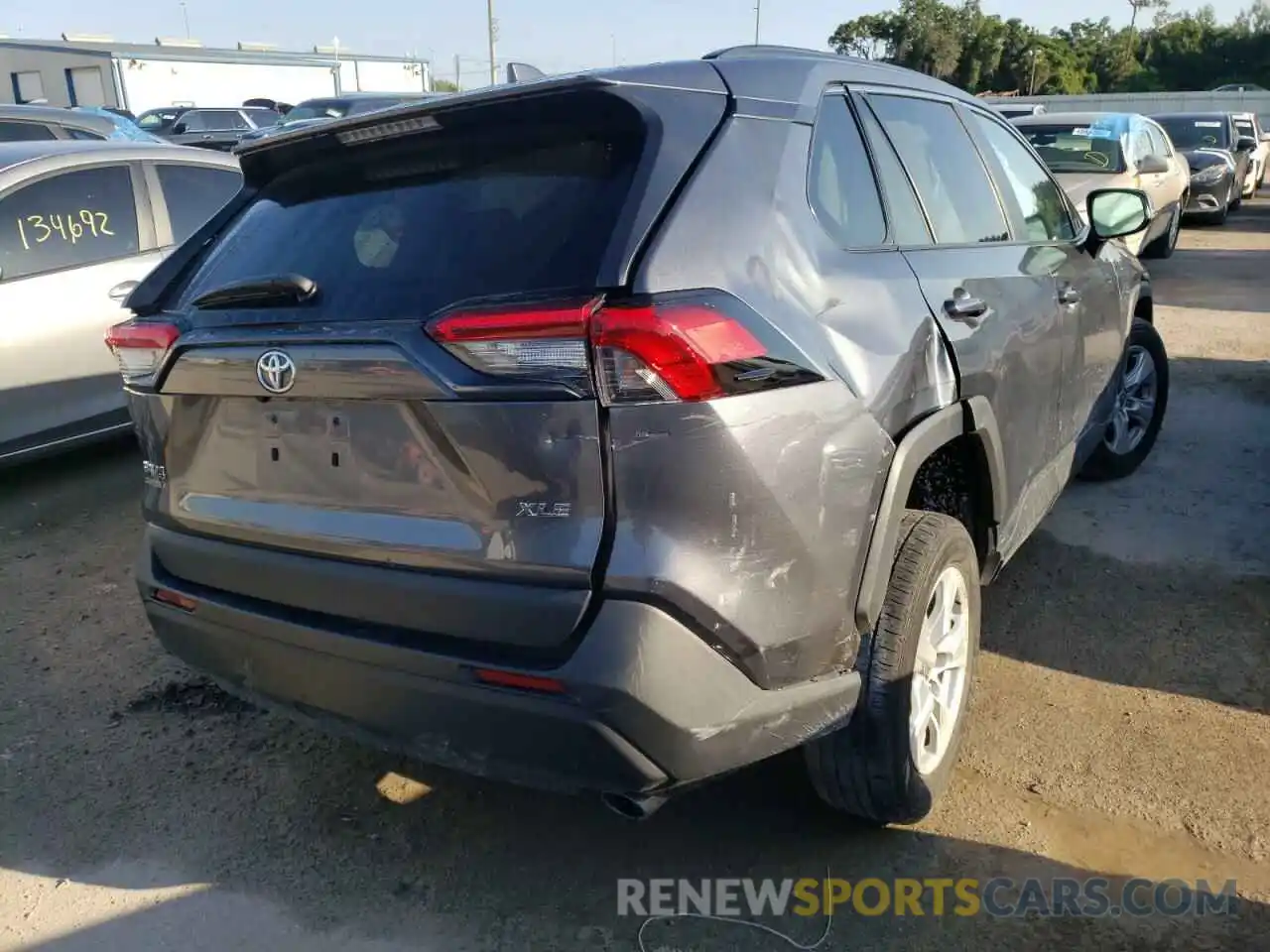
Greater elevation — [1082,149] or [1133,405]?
[1082,149]

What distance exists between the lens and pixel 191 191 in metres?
6.31

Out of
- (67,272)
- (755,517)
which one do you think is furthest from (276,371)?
(67,272)

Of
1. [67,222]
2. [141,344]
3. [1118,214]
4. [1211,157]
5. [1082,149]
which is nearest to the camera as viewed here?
[141,344]

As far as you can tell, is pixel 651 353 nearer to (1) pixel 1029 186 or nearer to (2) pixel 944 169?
(2) pixel 944 169

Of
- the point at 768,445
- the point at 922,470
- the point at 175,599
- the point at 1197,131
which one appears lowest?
the point at 1197,131

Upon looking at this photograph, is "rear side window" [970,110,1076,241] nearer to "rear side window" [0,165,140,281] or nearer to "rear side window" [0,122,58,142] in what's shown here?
"rear side window" [0,165,140,281]

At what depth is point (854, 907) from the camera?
2.52m

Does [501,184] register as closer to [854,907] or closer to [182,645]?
[182,645]

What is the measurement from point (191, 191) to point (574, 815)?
493 cm

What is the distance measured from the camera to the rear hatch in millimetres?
2027

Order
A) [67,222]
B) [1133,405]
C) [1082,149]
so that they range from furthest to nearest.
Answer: [1082,149], [67,222], [1133,405]

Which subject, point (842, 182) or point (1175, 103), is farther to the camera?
point (1175, 103)

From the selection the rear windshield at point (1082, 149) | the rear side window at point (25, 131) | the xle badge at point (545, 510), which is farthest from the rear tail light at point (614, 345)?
the rear side window at point (25, 131)

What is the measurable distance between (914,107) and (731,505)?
5.92ft
